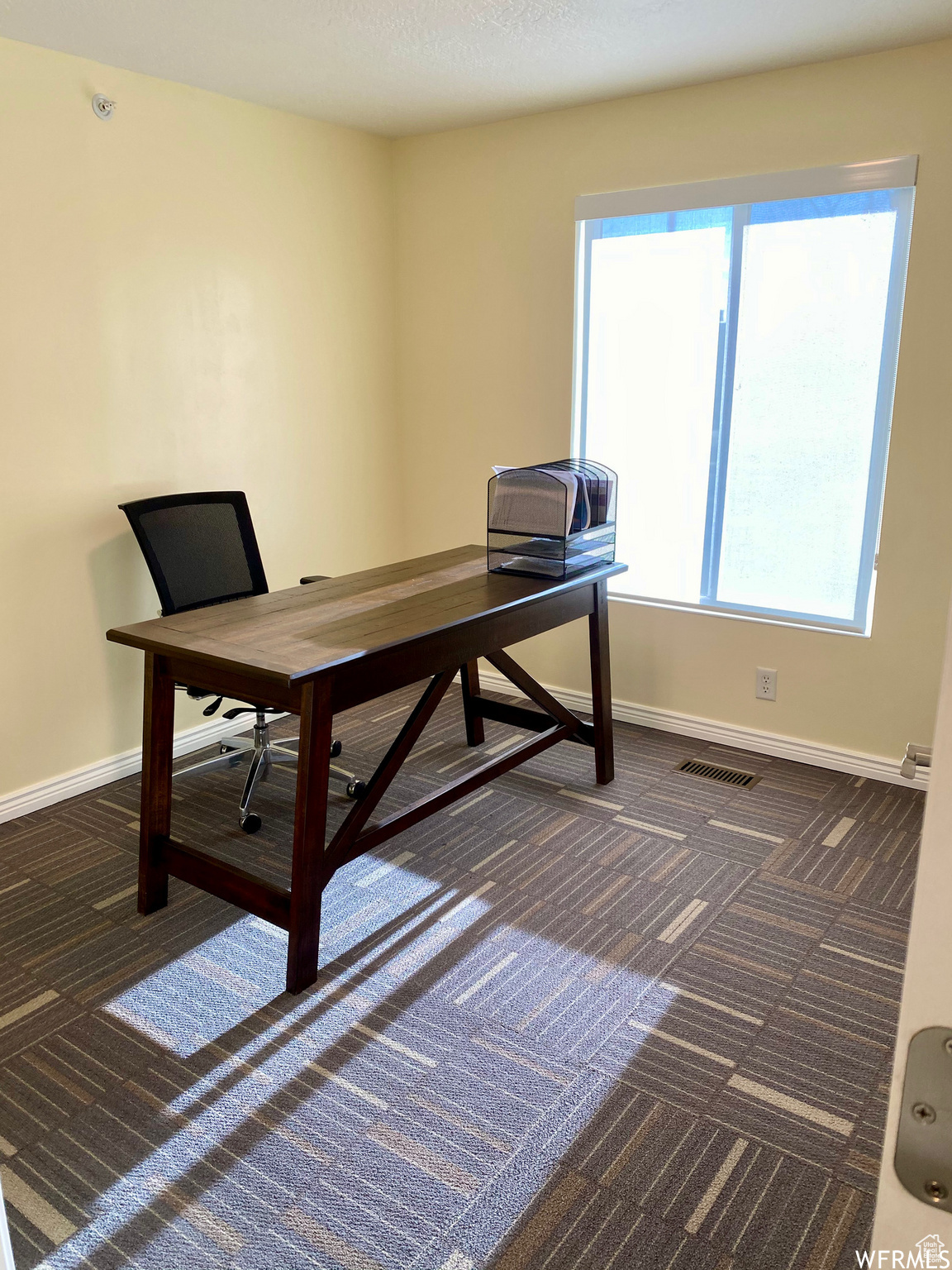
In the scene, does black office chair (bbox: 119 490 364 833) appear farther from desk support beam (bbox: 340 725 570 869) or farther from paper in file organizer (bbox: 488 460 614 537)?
paper in file organizer (bbox: 488 460 614 537)

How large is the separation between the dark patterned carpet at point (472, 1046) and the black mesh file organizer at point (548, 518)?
891 millimetres

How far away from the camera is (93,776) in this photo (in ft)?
11.3

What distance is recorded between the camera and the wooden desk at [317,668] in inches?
87.7

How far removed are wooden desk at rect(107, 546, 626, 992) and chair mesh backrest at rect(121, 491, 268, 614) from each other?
535 mm

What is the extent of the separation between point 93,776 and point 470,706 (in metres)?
1.48

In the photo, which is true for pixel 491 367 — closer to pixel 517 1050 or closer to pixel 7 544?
pixel 7 544

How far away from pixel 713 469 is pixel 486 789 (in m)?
Answer: 1.61

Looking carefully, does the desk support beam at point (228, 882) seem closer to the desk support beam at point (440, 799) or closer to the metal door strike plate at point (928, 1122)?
the desk support beam at point (440, 799)

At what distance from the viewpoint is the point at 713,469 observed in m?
3.78

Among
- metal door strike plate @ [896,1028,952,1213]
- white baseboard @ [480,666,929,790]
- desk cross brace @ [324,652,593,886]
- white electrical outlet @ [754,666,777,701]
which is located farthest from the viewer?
white electrical outlet @ [754,666,777,701]

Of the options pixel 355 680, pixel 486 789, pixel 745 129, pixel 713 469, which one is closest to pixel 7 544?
pixel 355 680

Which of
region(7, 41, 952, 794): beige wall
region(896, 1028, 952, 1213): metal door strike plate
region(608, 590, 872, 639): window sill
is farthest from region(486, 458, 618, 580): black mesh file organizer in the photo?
region(896, 1028, 952, 1213): metal door strike plate

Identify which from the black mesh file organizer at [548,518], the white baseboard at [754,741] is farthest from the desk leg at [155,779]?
the white baseboard at [754,741]

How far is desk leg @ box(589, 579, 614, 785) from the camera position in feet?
11.1
